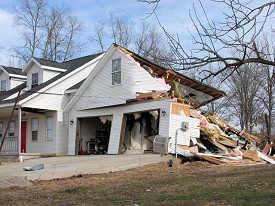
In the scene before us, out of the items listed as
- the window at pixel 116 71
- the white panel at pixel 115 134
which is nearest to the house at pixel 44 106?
the window at pixel 116 71

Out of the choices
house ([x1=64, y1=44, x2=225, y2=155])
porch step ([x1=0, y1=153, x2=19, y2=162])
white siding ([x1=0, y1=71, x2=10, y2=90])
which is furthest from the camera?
white siding ([x1=0, y1=71, x2=10, y2=90])

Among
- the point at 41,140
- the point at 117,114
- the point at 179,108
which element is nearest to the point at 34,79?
the point at 41,140

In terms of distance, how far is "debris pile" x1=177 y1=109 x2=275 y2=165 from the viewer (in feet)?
54.8

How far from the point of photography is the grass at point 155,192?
8.20 m

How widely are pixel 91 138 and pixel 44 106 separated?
3279mm

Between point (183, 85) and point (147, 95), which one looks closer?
point (147, 95)

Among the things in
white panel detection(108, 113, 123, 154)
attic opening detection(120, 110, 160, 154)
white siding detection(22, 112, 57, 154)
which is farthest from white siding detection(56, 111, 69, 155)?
attic opening detection(120, 110, 160, 154)

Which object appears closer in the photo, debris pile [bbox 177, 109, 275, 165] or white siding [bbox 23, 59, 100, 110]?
debris pile [bbox 177, 109, 275, 165]

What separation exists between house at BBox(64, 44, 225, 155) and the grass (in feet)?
18.4

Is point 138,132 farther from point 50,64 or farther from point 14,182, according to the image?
point 50,64

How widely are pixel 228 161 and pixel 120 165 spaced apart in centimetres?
428

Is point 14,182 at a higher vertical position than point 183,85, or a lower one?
lower

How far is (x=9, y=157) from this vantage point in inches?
887

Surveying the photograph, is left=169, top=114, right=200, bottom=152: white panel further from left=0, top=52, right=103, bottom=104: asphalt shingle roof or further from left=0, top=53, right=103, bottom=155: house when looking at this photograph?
left=0, top=52, right=103, bottom=104: asphalt shingle roof
